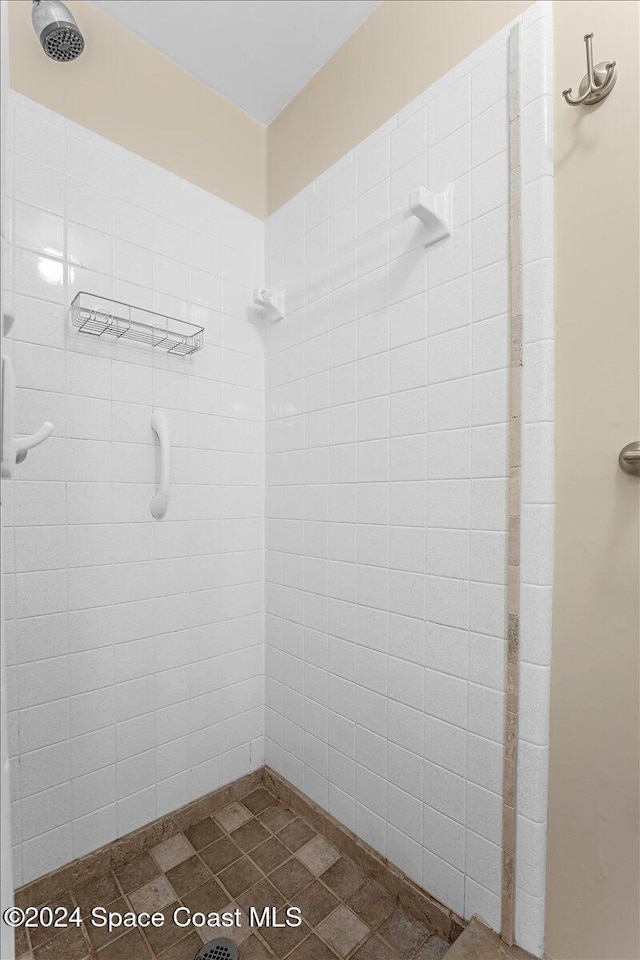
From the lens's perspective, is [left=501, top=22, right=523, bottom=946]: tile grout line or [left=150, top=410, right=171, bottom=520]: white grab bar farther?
→ [left=150, top=410, right=171, bottom=520]: white grab bar

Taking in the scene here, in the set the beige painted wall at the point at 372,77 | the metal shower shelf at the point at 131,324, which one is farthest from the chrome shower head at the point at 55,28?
the beige painted wall at the point at 372,77

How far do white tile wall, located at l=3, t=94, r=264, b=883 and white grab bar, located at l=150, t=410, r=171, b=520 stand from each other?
0.16 ft

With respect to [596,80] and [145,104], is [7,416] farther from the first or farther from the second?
[145,104]

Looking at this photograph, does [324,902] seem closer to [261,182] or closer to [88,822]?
[88,822]

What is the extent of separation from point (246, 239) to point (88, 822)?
2053 millimetres

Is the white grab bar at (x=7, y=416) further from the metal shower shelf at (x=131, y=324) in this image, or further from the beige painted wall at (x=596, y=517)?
the beige painted wall at (x=596, y=517)

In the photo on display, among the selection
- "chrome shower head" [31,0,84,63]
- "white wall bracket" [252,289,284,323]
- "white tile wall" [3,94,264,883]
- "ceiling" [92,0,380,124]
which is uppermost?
"ceiling" [92,0,380,124]

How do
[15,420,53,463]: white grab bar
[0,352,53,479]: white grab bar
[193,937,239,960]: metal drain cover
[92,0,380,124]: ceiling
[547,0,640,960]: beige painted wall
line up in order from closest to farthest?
1. [0,352,53,479]: white grab bar
2. [15,420,53,463]: white grab bar
3. [547,0,640,960]: beige painted wall
4. [193,937,239,960]: metal drain cover
5. [92,0,380,124]: ceiling

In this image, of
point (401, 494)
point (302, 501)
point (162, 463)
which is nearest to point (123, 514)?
point (162, 463)

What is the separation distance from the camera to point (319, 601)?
170 centimetres

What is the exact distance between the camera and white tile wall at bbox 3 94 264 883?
1398mm

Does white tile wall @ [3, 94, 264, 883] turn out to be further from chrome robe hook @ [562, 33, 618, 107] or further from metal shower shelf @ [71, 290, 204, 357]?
chrome robe hook @ [562, 33, 618, 107]

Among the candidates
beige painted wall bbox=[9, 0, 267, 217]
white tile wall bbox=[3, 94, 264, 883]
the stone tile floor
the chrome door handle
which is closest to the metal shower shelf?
white tile wall bbox=[3, 94, 264, 883]

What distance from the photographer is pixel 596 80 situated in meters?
1.04
